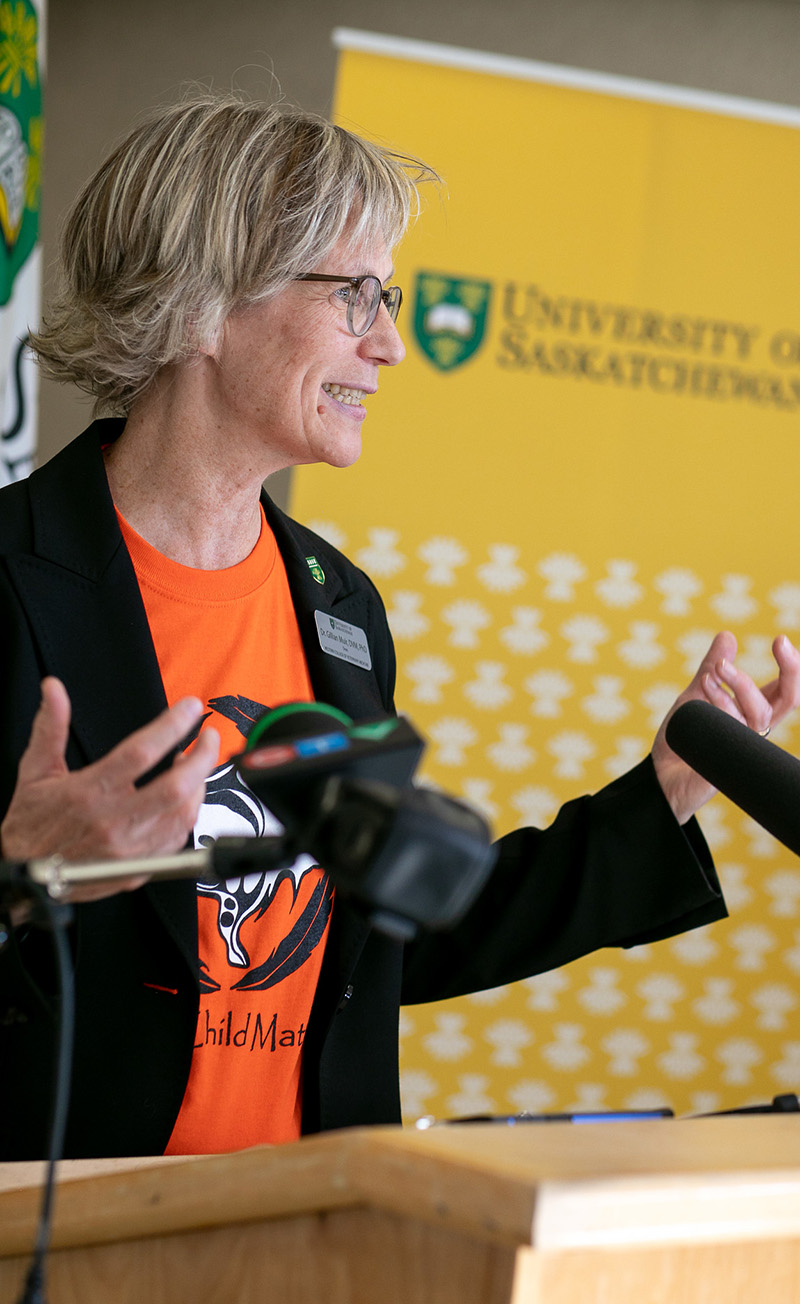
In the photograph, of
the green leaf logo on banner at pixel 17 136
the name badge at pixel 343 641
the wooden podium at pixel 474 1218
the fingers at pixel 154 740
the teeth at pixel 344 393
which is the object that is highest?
the green leaf logo on banner at pixel 17 136

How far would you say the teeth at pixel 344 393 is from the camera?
1.64 m

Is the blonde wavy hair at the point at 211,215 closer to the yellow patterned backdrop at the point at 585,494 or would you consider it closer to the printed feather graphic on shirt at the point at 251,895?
the printed feather graphic on shirt at the point at 251,895

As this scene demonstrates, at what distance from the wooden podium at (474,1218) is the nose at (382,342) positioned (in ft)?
3.62

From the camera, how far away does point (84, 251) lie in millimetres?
1742

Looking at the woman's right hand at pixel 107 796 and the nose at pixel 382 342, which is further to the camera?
the nose at pixel 382 342

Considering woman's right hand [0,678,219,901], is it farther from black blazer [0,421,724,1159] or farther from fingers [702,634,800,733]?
fingers [702,634,800,733]

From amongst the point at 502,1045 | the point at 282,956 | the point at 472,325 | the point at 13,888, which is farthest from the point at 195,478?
the point at 502,1045

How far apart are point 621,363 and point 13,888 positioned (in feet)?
9.45

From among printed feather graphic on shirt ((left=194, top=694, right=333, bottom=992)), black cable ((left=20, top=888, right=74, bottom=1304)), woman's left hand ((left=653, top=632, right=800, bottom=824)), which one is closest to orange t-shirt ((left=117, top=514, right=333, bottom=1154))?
printed feather graphic on shirt ((left=194, top=694, right=333, bottom=992))

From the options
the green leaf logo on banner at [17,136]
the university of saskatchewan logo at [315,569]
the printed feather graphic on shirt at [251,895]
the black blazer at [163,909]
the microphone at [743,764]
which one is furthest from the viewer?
the green leaf logo on banner at [17,136]

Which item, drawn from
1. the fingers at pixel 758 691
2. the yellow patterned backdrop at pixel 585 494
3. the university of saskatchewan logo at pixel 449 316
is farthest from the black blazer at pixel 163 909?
the university of saskatchewan logo at pixel 449 316

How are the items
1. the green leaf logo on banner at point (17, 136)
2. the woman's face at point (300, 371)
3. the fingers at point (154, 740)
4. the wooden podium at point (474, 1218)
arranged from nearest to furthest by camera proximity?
the wooden podium at point (474, 1218), the fingers at point (154, 740), the woman's face at point (300, 371), the green leaf logo on banner at point (17, 136)

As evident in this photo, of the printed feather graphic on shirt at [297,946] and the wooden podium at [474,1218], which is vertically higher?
the wooden podium at [474,1218]

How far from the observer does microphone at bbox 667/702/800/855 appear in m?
0.93
